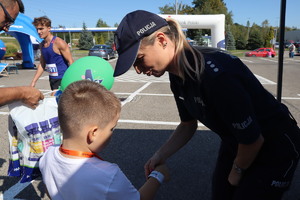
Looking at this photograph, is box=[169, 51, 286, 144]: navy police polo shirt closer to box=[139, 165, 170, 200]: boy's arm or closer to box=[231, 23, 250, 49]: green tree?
box=[139, 165, 170, 200]: boy's arm

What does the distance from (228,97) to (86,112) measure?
2.36ft

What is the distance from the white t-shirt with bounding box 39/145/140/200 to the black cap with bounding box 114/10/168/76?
56 cm

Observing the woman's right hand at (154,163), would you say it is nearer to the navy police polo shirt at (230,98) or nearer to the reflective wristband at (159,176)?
the reflective wristband at (159,176)

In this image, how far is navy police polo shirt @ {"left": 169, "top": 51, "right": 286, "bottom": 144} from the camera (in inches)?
50.4

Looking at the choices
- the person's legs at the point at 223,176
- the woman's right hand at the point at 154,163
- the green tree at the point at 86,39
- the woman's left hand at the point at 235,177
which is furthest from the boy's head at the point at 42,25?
the green tree at the point at 86,39

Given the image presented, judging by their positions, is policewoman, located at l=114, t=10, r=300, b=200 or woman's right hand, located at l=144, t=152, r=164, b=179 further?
woman's right hand, located at l=144, t=152, r=164, b=179

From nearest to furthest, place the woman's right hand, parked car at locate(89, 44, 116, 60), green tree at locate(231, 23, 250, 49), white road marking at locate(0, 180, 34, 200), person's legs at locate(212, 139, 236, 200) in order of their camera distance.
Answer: the woman's right hand → person's legs at locate(212, 139, 236, 200) → white road marking at locate(0, 180, 34, 200) → parked car at locate(89, 44, 116, 60) → green tree at locate(231, 23, 250, 49)

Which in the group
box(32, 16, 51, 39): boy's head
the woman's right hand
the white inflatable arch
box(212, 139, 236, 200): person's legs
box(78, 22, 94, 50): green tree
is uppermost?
box(78, 22, 94, 50): green tree

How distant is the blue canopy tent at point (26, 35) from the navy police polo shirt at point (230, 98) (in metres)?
14.8

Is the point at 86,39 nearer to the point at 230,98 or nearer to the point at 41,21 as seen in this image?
the point at 41,21

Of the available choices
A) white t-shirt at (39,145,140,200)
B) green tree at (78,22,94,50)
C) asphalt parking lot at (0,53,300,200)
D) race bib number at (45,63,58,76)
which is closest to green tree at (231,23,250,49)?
green tree at (78,22,94,50)

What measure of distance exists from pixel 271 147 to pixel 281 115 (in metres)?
0.21

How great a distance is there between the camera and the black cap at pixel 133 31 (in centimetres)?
137

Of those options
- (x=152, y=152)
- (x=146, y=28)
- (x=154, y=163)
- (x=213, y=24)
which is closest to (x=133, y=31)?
(x=146, y=28)
